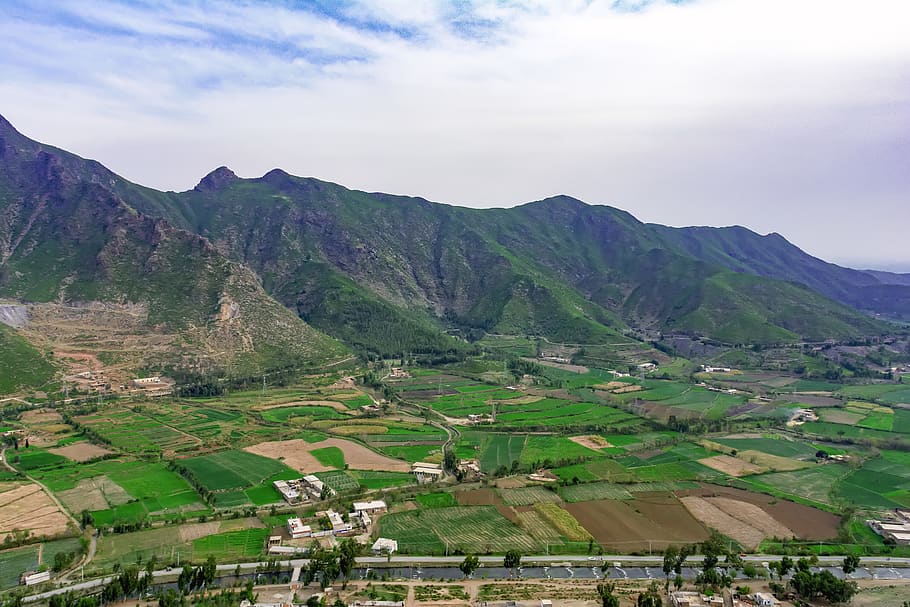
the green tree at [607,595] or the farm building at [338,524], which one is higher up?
the green tree at [607,595]

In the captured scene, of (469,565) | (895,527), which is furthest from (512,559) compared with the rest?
(895,527)

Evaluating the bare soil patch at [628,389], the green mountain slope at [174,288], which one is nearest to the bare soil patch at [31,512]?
the green mountain slope at [174,288]

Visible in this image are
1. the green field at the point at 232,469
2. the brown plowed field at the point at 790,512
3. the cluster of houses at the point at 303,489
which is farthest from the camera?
the green field at the point at 232,469

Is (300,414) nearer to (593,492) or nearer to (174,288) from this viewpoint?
(593,492)

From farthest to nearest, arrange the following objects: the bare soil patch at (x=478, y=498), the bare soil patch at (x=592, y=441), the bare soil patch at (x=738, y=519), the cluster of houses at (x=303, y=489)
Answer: the bare soil patch at (x=592, y=441) → the cluster of houses at (x=303, y=489) → the bare soil patch at (x=478, y=498) → the bare soil patch at (x=738, y=519)

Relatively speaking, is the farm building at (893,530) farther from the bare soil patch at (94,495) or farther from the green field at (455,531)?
the bare soil patch at (94,495)

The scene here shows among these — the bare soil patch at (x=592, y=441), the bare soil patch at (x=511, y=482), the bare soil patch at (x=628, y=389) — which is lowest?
the bare soil patch at (x=511, y=482)

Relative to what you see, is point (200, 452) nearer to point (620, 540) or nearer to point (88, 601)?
point (88, 601)
